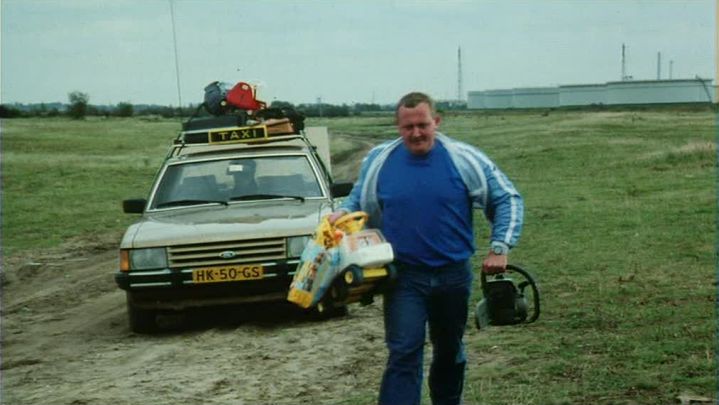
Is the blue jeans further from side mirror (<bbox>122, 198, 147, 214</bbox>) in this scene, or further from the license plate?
side mirror (<bbox>122, 198, 147, 214</bbox>)

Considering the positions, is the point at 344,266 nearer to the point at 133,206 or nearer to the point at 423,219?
the point at 423,219

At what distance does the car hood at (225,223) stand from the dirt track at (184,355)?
34.7 inches

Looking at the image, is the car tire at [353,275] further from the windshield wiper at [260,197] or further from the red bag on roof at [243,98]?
the red bag on roof at [243,98]

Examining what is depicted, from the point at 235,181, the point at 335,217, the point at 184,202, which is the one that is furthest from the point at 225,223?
the point at 335,217

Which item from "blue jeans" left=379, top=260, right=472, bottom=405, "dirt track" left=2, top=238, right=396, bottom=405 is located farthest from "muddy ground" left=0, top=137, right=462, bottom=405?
"blue jeans" left=379, top=260, right=472, bottom=405

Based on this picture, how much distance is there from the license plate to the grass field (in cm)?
194

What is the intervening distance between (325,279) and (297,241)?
4.32 metres

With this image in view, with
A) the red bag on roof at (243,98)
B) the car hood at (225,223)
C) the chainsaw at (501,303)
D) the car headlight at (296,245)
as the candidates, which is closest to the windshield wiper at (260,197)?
the car hood at (225,223)

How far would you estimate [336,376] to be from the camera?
8234mm

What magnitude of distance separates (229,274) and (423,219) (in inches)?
176

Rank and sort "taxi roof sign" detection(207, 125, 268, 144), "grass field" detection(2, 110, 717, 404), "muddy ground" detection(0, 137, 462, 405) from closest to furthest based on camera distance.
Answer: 1. "grass field" detection(2, 110, 717, 404)
2. "muddy ground" detection(0, 137, 462, 405)
3. "taxi roof sign" detection(207, 125, 268, 144)

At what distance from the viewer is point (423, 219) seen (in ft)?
19.2

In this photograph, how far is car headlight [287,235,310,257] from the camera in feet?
33.1

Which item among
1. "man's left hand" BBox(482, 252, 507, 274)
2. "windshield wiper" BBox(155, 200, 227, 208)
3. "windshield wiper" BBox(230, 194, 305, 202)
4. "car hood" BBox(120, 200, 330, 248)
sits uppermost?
"man's left hand" BBox(482, 252, 507, 274)
